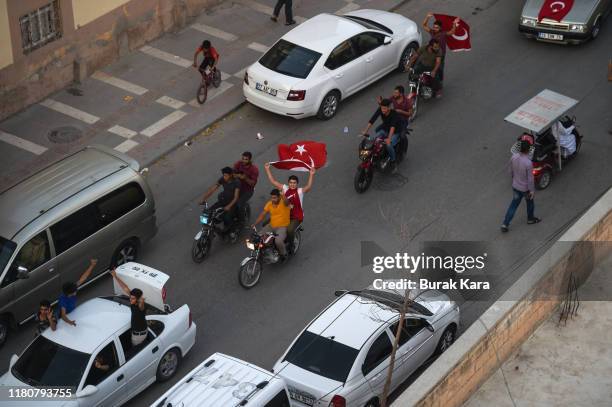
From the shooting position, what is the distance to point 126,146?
73.5ft

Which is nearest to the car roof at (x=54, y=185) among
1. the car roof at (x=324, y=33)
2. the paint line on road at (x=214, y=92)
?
the paint line on road at (x=214, y=92)

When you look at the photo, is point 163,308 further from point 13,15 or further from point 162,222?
point 13,15

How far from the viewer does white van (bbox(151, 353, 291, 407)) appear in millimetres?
14258

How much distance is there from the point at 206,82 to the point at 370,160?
4696 mm

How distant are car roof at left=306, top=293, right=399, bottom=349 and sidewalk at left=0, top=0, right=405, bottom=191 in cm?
702

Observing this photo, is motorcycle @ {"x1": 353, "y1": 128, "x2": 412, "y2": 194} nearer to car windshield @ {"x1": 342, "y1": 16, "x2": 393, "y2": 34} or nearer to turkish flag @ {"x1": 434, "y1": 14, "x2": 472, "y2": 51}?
turkish flag @ {"x1": 434, "y1": 14, "x2": 472, "y2": 51}

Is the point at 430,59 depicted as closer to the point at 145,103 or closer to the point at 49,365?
the point at 145,103

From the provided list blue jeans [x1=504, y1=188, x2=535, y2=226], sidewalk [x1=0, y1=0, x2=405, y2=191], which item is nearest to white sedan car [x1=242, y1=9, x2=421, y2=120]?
sidewalk [x1=0, y1=0, x2=405, y2=191]

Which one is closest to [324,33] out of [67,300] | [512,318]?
[67,300]

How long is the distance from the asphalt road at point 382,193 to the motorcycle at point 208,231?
20 centimetres

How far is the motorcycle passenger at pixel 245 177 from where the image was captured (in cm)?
1920

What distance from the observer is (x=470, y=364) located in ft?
43.2

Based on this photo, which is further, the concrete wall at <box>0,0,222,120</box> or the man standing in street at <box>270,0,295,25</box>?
the man standing in street at <box>270,0,295,25</box>

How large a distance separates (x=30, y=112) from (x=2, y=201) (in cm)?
562
